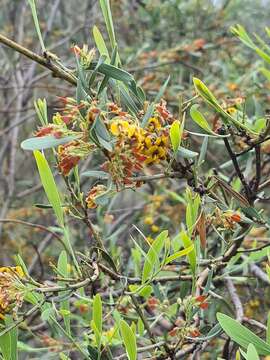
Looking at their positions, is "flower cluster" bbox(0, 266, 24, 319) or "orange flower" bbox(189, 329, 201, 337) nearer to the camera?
"flower cluster" bbox(0, 266, 24, 319)

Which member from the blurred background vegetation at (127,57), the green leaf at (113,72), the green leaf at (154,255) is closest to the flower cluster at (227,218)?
the green leaf at (154,255)

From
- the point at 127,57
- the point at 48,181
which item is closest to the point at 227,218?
the point at 48,181

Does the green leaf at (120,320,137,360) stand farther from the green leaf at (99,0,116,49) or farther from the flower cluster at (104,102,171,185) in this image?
the green leaf at (99,0,116,49)

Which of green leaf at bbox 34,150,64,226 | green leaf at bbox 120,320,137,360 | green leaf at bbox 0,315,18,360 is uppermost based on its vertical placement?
green leaf at bbox 34,150,64,226

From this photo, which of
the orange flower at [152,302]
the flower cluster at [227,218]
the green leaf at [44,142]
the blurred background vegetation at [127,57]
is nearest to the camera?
the green leaf at [44,142]

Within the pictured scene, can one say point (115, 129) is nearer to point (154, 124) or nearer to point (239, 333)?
point (154, 124)

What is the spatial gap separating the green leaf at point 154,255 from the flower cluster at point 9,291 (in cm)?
13

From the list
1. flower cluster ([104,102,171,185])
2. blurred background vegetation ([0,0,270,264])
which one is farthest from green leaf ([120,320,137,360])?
blurred background vegetation ([0,0,270,264])

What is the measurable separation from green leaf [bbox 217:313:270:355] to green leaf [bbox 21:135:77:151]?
0.68 feet

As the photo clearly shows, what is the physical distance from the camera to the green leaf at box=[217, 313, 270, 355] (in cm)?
55

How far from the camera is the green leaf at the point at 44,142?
0.52m

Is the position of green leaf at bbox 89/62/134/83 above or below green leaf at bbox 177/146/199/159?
above

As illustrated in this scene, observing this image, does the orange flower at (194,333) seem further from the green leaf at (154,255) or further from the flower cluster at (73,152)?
the flower cluster at (73,152)

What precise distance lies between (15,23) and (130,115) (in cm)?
203
